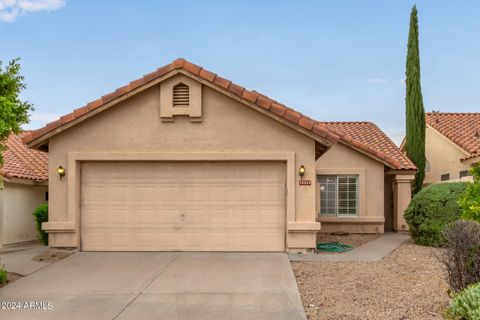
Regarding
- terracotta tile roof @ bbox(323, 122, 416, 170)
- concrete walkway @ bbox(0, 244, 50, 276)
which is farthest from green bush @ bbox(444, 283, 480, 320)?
terracotta tile roof @ bbox(323, 122, 416, 170)

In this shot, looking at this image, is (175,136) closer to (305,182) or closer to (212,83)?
(212,83)

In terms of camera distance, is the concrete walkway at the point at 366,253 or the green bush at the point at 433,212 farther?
the green bush at the point at 433,212

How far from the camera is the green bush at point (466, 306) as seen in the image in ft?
18.9

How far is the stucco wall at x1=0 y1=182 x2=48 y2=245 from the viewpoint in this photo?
45.0 ft

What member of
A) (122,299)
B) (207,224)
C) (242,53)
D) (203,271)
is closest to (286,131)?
(207,224)

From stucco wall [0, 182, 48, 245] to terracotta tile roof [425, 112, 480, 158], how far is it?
16845 mm

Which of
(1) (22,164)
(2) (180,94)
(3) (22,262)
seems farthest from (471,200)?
(1) (22,164)

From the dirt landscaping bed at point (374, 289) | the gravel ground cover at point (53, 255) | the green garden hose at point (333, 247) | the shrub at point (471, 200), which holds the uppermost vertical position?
the shrub at point (471, 200)

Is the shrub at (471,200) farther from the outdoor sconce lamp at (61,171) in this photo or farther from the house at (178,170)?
the outdoor sconce lamp at (61,171)

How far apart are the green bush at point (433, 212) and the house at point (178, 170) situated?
3.81 meters

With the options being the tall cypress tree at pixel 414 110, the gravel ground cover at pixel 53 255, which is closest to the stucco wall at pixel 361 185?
the tall cypress tree at pixel 414 110

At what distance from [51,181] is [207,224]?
416cm

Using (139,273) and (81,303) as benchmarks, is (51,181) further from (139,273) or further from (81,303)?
(81,303)

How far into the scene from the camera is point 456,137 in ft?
64.6
